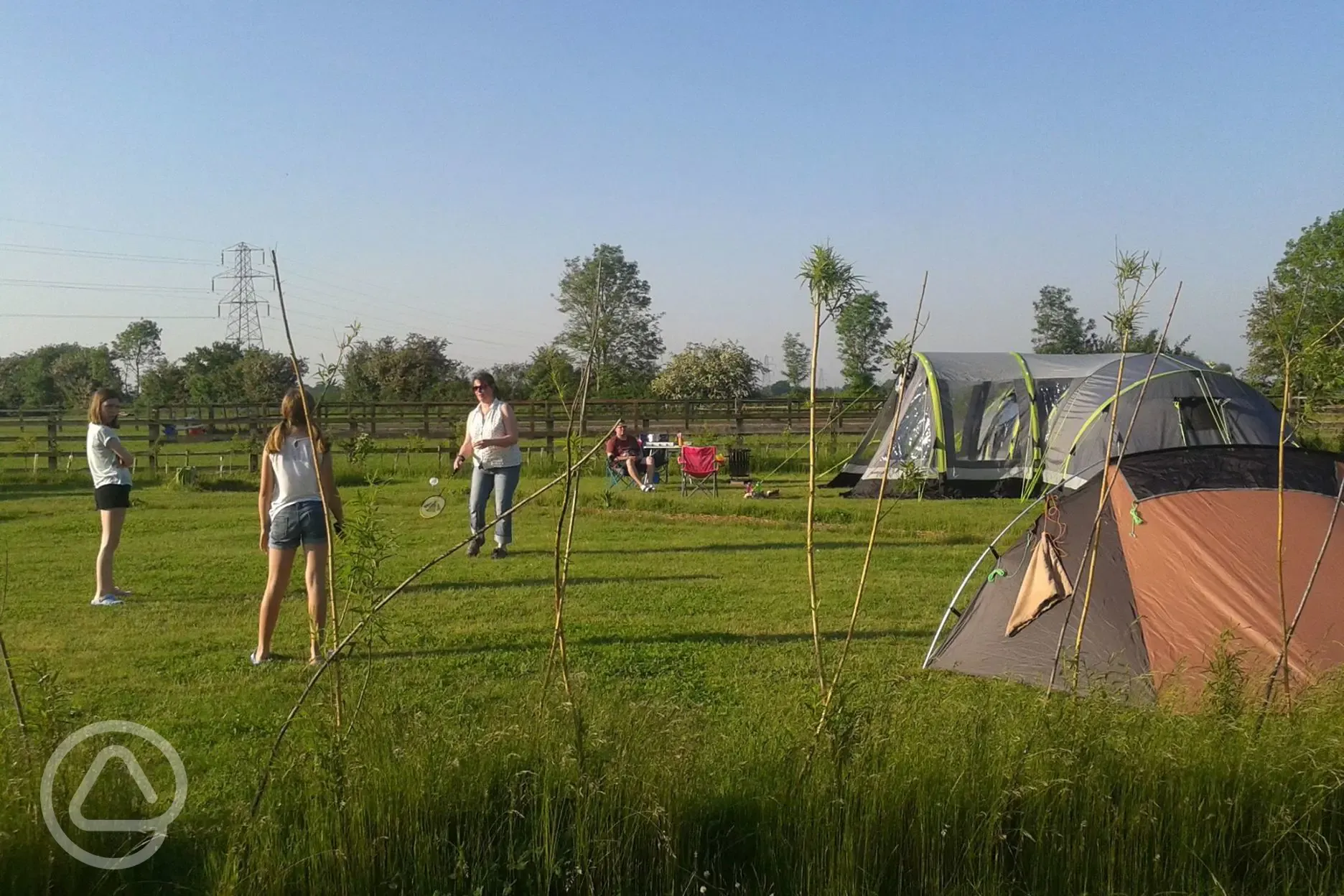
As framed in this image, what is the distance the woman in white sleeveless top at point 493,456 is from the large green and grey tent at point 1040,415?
611 cm

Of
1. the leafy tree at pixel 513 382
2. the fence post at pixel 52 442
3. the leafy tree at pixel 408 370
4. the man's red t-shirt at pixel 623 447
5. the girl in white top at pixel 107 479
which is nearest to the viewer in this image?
the girl in white top at pixel 107 479

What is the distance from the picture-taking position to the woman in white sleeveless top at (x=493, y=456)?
926 cm

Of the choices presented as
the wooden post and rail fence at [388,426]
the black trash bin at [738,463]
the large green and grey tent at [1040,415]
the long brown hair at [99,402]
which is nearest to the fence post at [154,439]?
the wooden post and rail fence at [388,426]

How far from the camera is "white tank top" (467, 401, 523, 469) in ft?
30.4

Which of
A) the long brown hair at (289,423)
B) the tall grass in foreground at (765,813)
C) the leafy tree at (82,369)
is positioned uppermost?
the leafy tree at (82,369)

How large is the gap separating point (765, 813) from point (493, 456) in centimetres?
614

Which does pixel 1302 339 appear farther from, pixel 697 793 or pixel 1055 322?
pixel 1055 322

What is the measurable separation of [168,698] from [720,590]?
4109 millimetres

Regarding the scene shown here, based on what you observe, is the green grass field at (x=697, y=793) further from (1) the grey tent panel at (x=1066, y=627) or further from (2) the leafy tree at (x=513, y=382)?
(2) the leafy tree at (x=513, y=382)

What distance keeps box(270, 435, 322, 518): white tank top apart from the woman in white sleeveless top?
3.42m

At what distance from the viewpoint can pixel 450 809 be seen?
335cm

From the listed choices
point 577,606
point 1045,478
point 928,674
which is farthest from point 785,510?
point 928,674

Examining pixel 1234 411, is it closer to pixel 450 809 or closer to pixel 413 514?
pixel 413 514

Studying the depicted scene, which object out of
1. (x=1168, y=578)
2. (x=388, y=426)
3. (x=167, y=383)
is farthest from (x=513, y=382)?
(x=1168, y=578)
